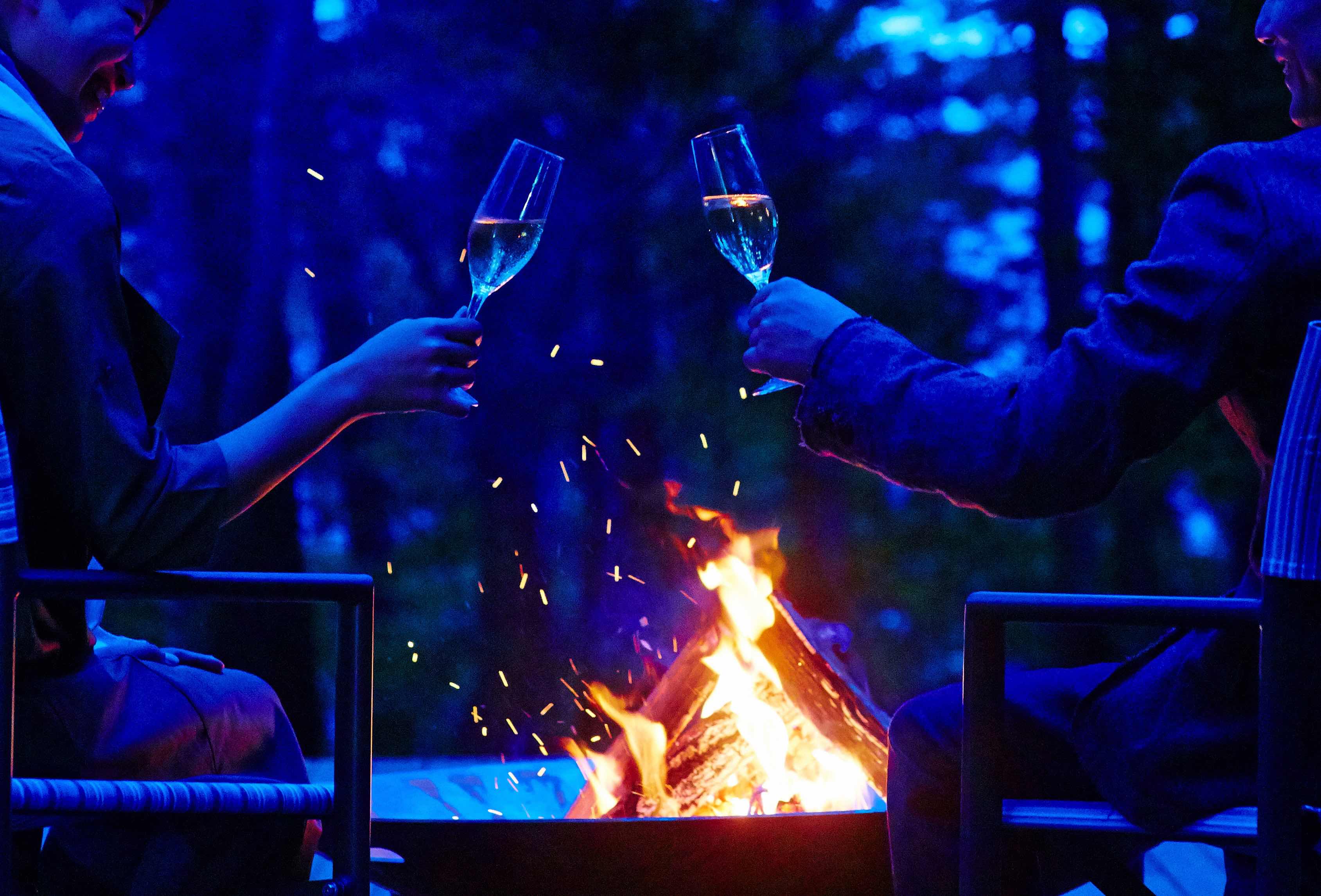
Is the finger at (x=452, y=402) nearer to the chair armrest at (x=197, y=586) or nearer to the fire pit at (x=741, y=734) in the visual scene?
the chair armrest at (x=197, y=586)

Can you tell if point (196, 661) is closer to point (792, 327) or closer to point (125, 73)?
point (125, 73)

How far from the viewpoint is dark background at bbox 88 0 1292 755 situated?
15.4 feet

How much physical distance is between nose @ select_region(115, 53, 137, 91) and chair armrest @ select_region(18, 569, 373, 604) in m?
0.55

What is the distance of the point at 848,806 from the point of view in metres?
2.10

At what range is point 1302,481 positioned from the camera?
0.96 metres

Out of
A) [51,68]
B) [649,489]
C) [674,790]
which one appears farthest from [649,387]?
[51,68]

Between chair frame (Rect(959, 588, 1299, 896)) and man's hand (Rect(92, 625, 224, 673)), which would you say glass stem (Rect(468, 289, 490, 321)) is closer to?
man's hand (Rect(92, 625, 224, 673))

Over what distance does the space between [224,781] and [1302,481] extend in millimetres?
908

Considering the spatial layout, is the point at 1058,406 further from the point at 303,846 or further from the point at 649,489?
the point at 649,489

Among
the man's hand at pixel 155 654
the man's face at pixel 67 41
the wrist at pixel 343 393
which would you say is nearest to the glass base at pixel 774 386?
the wrist at pixel 343 393

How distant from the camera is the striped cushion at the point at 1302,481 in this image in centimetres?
95

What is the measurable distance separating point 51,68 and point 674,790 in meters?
1.39

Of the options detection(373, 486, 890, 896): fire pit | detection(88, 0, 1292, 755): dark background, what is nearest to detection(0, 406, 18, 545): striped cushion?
detection(373, 486, 890, 896): fire pit

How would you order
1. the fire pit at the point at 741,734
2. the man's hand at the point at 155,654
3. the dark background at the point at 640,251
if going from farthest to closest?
the dark background at the point at 640,251 < the fire pit at the point at 741,734 < the man's hand at the point at 155,654
